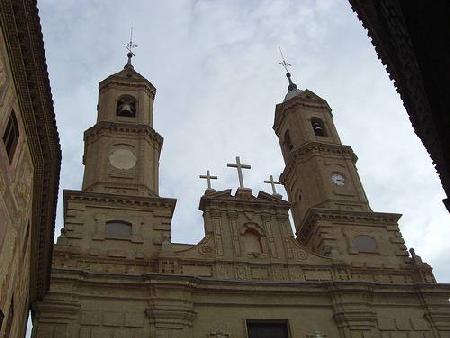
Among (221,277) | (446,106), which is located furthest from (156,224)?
(446,106)

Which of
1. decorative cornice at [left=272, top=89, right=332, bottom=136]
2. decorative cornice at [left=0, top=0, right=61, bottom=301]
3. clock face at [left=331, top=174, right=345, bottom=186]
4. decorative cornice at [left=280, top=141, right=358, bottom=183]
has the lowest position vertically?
decorative cornice at [left=0, top=0, right=61, bottom=301]

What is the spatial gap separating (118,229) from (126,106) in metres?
7.88

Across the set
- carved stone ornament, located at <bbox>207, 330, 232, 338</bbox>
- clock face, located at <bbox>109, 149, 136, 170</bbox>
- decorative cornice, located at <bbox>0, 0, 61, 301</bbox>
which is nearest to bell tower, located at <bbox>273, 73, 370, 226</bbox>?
clock face, located at <bbox>109, 149, 136, 170</bbox>

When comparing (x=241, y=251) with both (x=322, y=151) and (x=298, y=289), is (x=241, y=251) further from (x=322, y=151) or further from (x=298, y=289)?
(x=322, y=151)

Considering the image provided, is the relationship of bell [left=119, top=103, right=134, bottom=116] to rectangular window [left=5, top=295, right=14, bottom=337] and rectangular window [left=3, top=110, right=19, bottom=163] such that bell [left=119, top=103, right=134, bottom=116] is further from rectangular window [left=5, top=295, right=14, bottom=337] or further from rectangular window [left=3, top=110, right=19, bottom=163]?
rectangular window [left=3, top=110, right=19, bottom=163]

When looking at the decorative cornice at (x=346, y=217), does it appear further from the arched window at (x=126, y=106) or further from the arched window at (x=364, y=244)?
the arched window at (x=126, y=106)

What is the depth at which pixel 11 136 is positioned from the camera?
1030 centimetres

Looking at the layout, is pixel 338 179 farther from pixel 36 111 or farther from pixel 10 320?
pixel 36 111

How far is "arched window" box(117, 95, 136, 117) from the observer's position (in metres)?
27.4

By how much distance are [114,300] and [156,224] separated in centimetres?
417

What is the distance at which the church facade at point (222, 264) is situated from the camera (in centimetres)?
1895

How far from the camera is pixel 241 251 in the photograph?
72.3ft

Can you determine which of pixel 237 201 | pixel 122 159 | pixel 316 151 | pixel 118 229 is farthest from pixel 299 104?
pixel 118 229

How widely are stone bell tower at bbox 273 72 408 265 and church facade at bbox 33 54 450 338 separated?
65 millimetres
